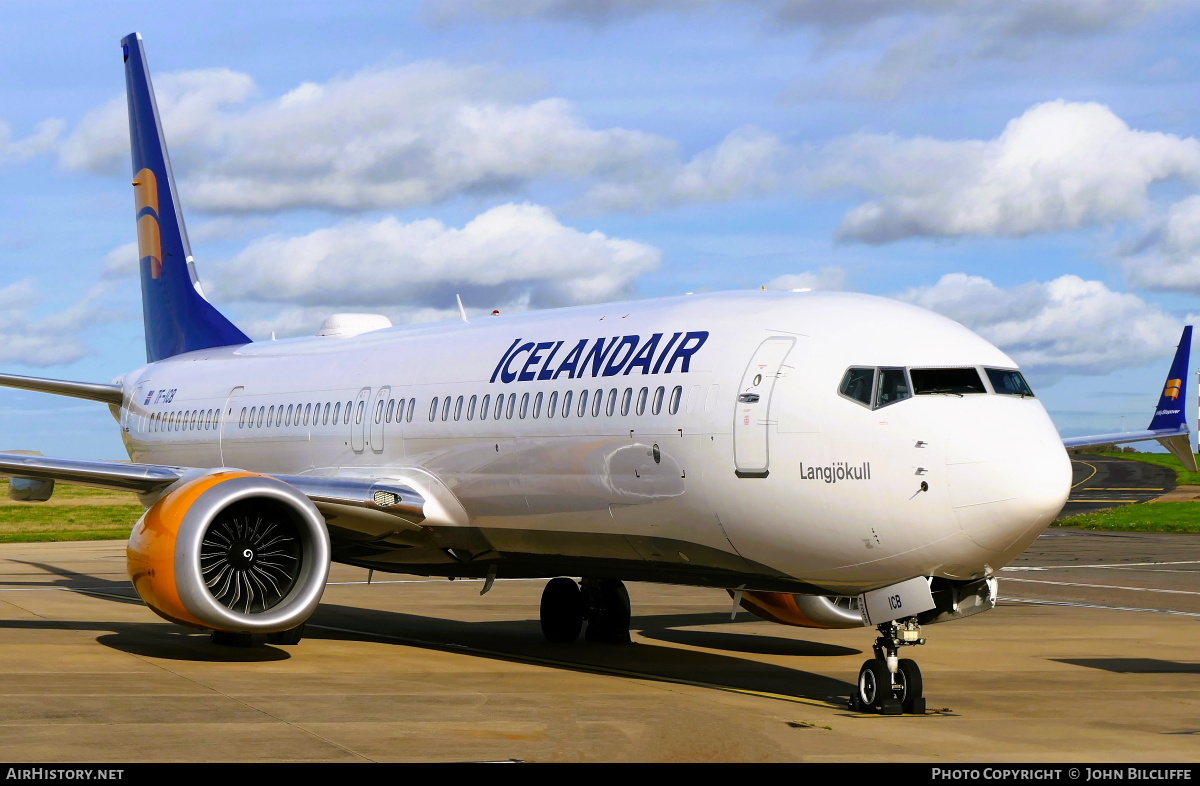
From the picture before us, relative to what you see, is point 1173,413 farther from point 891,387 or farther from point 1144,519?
point 1144,519

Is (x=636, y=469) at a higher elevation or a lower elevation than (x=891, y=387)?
lower

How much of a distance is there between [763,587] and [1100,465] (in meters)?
95.8

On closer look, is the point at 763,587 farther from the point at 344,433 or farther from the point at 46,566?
the point at 46,566

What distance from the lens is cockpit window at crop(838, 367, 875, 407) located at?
39.7 ft

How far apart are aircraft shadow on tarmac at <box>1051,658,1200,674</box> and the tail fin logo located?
57.2 feet

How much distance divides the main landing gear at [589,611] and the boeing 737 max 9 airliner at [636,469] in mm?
28

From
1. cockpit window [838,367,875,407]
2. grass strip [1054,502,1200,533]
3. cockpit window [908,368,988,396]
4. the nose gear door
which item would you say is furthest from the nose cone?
grass strip [1054,502,1200,533]

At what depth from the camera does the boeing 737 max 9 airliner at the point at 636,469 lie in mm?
11711

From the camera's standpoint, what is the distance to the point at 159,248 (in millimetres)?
26344

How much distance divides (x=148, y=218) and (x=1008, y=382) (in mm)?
18859

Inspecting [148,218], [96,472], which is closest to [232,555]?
[96,472]

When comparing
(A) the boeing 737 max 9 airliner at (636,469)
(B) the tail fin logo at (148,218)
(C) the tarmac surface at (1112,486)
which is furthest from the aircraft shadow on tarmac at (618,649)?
(C) the tarmac surface at (1112,486)

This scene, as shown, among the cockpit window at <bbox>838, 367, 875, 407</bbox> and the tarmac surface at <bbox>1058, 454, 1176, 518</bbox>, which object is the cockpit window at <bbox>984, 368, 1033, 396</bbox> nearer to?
the cockpit window at <bbox>838, 367, 875, 407</bbox>

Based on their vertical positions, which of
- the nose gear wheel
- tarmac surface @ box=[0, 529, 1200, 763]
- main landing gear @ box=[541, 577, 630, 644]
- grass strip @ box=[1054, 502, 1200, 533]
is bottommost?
tarmac surface @ box=[0, 529, 1200, 763]
